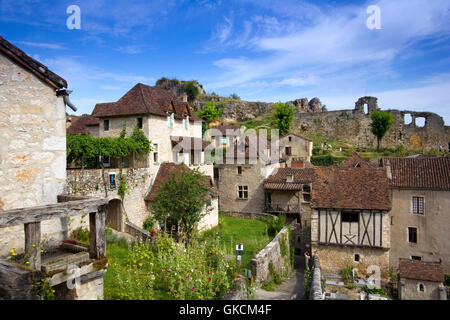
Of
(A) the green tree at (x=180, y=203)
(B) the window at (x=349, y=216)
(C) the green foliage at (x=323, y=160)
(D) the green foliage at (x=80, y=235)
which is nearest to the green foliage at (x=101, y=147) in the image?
(D) the green foliage at (x=80, y=235)

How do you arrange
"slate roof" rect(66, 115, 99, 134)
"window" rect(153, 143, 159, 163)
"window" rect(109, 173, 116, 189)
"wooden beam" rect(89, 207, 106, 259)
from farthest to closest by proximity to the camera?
1. "slate roof" rect(66, 115, 99, 134)
2. "window" rect(153, 143, 159, 163)
3. "window" rect(109, 173, 116, 189)
4. "wooden beam" rect(89, 207, 106, 259)

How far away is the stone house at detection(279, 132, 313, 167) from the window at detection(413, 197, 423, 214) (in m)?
21.0

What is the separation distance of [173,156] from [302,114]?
1674 inches

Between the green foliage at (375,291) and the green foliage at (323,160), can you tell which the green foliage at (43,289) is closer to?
the green foliage at (375,291)

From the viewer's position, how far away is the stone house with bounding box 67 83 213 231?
52.2ft

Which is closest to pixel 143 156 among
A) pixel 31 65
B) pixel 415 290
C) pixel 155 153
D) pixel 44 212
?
pixel 155 153

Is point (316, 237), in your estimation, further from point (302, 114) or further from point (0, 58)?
point (302, 114)

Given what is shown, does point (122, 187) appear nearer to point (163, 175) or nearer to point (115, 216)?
point (115, 216)

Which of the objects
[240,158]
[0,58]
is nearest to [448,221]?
[240,158]

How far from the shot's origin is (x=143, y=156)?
838 inches

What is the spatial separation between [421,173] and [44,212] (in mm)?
23386

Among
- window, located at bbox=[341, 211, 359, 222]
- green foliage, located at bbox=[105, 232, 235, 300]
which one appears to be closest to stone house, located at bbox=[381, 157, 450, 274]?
window, located at bbox=[341, 211, 359, 222]

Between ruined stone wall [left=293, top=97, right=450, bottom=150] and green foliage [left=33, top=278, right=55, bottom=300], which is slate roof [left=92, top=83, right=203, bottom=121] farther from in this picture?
ruined stone wall [left=293, top=97, right=450, bottom=150]

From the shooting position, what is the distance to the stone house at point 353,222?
18781 millimetres
